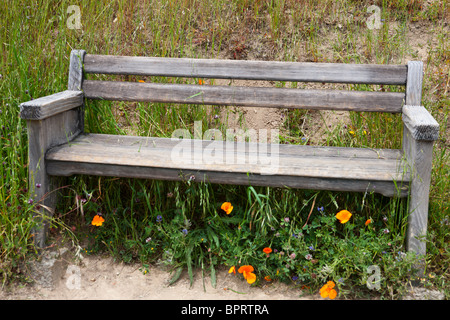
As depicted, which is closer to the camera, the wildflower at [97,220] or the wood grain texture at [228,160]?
the wood grain texture at [228,160]

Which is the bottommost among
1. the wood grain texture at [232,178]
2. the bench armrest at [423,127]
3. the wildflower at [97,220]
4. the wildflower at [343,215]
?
the wildflower at [97,220]

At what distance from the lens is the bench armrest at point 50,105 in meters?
2.16

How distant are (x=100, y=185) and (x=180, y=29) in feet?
4.98

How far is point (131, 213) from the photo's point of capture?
2.40m

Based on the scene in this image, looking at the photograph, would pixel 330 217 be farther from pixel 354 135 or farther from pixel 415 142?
pixel 354 135

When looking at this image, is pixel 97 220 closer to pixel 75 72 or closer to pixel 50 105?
pixel 50 105

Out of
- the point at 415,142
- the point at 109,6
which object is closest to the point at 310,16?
the point at 109,6

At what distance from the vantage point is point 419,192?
2078 mm

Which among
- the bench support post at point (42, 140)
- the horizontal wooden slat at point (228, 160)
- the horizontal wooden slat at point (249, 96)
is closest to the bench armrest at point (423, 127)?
the horizontal wooden slat at point (228, 160)

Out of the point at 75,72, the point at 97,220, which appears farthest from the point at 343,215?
the point at 75,72

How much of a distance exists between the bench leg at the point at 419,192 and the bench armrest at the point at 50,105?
1789mm

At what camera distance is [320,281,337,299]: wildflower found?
2.07 m

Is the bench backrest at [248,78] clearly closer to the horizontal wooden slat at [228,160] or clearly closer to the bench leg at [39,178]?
the horizontal wooden slat at [228,160]

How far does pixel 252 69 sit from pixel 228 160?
647 mm
